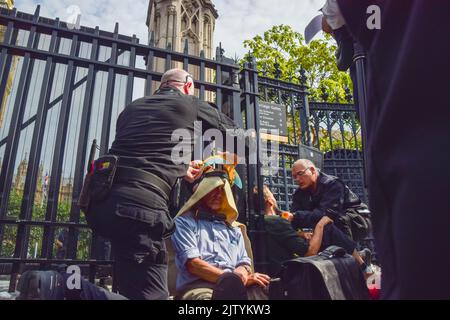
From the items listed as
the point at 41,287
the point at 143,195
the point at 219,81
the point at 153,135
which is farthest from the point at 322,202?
the point at 41,287

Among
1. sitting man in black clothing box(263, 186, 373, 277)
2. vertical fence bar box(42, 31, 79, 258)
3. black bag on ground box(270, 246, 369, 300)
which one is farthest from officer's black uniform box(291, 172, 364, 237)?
vertical fence bar box(42, 31, 79, 258)

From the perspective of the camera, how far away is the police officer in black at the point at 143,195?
2305mm

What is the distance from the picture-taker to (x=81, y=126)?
3.42 metres

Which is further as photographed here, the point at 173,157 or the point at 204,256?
the point at 204,256

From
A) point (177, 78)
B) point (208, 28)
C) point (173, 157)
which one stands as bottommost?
point (173, 157)

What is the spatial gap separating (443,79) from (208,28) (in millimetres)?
32208

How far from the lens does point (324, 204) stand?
4074 millimetres

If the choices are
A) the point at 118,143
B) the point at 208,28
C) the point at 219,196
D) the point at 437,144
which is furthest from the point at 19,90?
the point at 208,28

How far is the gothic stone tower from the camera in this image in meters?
27.3

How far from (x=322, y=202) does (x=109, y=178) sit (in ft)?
8.89

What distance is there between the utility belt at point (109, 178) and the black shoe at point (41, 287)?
71 centimetres

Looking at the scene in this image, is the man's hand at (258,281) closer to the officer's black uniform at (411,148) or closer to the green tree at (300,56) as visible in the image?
the officer's black uniform at (411,148)

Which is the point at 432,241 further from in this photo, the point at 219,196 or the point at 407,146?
the point at 219,196

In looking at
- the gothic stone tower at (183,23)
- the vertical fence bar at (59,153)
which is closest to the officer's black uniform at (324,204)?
the vertical fence bar at (59,153)
